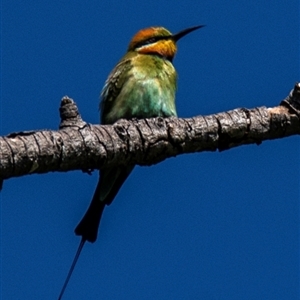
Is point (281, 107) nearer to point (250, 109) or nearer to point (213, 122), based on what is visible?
point (250, 109)

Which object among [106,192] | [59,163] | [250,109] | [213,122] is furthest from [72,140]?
[106,192]

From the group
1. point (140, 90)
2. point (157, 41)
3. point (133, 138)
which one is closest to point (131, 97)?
point (140, 90)

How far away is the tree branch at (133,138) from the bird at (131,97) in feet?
2.75

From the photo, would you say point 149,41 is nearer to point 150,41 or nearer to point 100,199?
point 150,41

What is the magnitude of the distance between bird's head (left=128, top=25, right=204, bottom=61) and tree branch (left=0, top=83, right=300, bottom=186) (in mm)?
1486

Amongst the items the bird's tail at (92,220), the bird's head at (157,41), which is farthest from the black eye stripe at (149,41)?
the bird's tail at (92,220)

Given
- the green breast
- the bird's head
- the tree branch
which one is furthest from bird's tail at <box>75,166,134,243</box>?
the bird's head

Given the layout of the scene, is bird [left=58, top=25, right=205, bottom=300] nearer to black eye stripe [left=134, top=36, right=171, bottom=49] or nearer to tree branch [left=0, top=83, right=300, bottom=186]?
black eye stripe [left=134, top=36, right=171, bottom=49]

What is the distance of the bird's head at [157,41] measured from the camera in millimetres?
4746

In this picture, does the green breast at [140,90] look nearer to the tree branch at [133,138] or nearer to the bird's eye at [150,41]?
the bird's eye at [150,41]

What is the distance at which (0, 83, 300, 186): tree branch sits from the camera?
9.15 feet

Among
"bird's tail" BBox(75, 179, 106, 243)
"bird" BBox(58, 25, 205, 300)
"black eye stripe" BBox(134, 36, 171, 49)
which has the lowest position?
"bird's tail" BBox(75, 179, 106, 243)

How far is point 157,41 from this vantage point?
4.82m

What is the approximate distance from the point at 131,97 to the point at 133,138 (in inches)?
47.1
